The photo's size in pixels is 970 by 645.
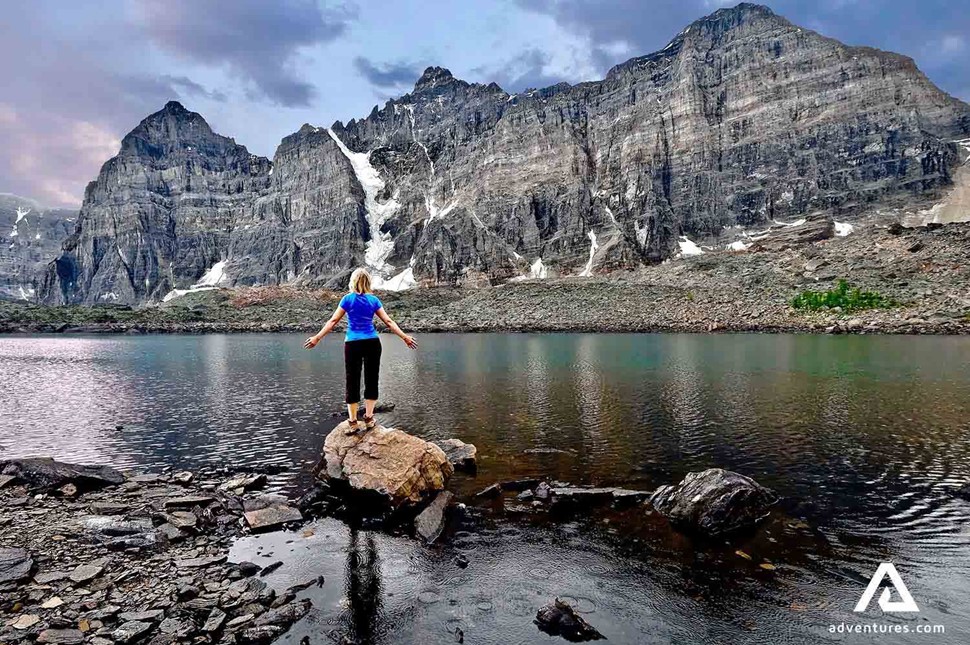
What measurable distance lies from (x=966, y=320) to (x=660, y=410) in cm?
10546

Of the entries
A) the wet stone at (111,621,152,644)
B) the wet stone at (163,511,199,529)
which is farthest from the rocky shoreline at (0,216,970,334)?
the wet stone at (111,621,152,644)

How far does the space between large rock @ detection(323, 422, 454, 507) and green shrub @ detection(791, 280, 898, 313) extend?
435 ft

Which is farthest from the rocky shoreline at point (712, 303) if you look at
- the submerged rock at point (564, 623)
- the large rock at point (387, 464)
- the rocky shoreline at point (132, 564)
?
the rocky shoreline at point (132, 564)

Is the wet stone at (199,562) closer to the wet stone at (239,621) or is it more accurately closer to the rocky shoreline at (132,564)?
the rocky shoreline at (132,564)

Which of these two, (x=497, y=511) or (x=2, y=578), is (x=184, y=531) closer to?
(x=2, y=578)

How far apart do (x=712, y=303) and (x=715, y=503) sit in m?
138

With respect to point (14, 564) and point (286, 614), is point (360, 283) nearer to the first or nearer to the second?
point (286, 614)

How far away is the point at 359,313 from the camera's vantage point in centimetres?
1417

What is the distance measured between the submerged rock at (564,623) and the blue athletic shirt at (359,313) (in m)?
8.39

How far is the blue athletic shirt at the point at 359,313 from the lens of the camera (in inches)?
551

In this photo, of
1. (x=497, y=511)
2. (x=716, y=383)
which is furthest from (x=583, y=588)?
(x=716, y=383)

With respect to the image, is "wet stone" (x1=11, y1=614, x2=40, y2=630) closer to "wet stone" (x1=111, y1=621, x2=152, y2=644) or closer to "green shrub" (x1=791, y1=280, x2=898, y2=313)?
"wet stone" (x1=111, y1=621, x2=152, y2=644)

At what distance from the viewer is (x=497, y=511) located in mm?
14547

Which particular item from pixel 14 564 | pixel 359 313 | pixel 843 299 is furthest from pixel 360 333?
pixel 843 299
